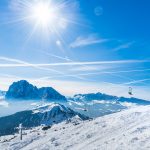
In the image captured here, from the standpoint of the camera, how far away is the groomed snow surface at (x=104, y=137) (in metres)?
37.5

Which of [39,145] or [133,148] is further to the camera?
[39,145]

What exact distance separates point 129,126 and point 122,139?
6.18m

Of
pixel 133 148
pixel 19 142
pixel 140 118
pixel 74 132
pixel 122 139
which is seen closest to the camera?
pixel 133 148

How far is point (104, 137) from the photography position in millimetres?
43125

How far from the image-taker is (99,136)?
1745 inches

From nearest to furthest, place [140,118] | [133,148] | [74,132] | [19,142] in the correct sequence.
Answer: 1. [133,148]
2. [140,118]
3. [74,132]
4. [19,142]

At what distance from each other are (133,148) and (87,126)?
786 inches

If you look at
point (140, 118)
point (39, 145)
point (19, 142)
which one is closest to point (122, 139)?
point (140, 118)

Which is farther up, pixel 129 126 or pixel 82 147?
pixel 129 126

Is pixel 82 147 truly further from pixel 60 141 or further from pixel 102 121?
pixel 102 121

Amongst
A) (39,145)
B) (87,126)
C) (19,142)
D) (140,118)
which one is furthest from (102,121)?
(19,142)

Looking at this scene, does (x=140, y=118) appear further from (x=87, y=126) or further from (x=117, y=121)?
(x=87, y=126)

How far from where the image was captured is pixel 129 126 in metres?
44.9

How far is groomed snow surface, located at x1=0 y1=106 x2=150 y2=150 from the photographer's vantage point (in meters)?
37.5
